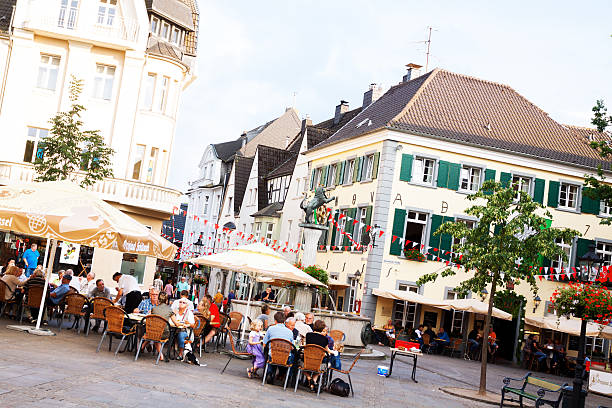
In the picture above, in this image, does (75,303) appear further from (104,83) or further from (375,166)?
(375,166)

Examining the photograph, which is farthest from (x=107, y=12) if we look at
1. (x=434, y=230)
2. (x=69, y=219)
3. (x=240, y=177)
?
(x=240, y=177)

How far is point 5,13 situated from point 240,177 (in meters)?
26.7

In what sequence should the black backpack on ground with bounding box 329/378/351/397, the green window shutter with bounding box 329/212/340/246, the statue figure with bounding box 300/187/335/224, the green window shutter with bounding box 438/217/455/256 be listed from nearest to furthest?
the black backpack on ground with bounding box 329/378/351/397
the statue figure with bounding box 300/187/335/224
the green window shutter with bounding box 438/217/455/256
the green window shutter with bounding box 329/212/340/246

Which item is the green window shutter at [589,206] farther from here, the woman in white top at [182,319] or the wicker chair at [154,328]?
the wicker chair at [154,328]

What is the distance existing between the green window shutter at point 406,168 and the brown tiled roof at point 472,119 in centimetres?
124

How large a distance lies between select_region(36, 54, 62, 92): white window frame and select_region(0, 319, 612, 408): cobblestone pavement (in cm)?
1684

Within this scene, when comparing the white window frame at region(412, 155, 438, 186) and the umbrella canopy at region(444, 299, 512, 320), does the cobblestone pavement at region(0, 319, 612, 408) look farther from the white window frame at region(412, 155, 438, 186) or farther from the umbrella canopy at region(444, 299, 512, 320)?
the white window frame at region(412, 155, 438, 186)

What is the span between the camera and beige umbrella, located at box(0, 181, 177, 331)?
14.2 meters

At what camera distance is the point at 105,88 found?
32969 mm

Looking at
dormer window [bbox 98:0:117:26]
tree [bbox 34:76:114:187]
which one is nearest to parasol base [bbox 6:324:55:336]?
tree [bbox 34:76:114:187]

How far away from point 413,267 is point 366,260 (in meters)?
2.14

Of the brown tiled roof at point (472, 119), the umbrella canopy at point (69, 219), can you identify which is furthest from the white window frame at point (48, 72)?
the umbrella canopy at point (69, 219)

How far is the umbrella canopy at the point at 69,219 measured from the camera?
561 inches

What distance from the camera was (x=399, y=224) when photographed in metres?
34.8
